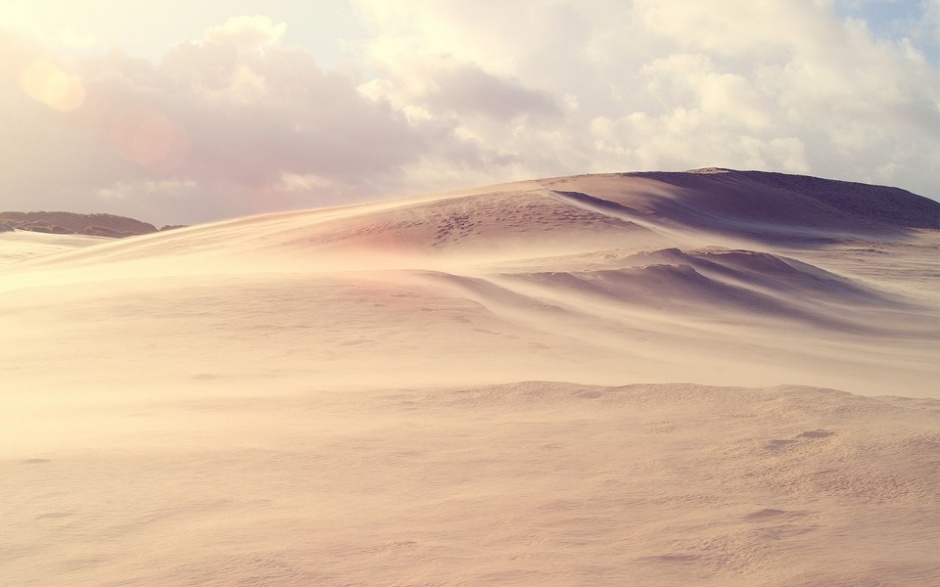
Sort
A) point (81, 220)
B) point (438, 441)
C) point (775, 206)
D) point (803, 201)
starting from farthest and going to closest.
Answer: point (81, 220) < point (803, 201) < point (775, 206) < point (438, 441)

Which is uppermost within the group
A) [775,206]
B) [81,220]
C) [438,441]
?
[775,206]

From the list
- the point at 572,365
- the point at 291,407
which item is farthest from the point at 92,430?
the point at 572,365

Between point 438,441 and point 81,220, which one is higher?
point 81,220

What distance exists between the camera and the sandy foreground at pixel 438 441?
3.51 meters

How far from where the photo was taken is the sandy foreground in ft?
11.5

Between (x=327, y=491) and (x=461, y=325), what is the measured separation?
6355 millimetres

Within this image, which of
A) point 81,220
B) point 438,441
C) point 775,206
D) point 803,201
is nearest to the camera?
point 438,441

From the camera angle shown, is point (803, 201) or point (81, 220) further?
point (81, 220)

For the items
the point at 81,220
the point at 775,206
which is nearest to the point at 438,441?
the point at 775,206

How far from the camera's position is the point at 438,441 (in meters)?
5.25

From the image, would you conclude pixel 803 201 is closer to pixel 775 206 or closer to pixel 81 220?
pixel 775 206

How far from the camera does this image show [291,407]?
20.2ft

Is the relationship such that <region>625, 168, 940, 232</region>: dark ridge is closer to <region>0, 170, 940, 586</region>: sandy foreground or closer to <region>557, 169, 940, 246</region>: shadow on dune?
<region>557, 169, 940, 246</region>: shadow on dune

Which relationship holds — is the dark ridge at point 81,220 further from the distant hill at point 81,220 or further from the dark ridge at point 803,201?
the dark ridge at point 803,201
